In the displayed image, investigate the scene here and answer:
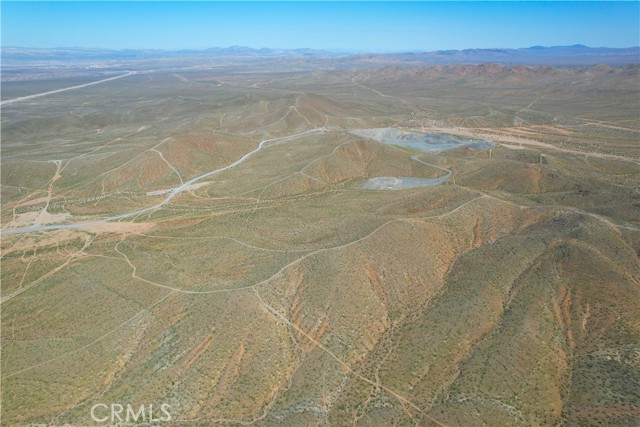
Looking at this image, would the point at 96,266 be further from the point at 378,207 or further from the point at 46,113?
the point at 46,113

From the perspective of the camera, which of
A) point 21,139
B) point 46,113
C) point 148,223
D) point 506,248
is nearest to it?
point 506,248

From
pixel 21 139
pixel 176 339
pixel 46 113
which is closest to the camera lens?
pixel 176 339

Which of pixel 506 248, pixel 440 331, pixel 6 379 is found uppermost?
pixel 506 248

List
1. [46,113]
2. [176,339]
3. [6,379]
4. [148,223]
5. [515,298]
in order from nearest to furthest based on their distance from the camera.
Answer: [6,379] → [176,339] → [515,298] → [148,223] → [46,113]

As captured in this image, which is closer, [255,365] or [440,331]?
[255,365]

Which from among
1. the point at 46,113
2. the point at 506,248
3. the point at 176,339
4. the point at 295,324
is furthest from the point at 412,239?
the point at 46,113

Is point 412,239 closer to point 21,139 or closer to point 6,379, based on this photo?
point 6,379

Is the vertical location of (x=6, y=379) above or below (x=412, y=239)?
below

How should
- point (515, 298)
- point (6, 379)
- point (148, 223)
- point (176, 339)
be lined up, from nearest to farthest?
point (6, 379) → point (176, 339) → point (515, 298) → point (148, 223)

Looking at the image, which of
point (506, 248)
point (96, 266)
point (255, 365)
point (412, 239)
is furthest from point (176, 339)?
point (506, 248)
